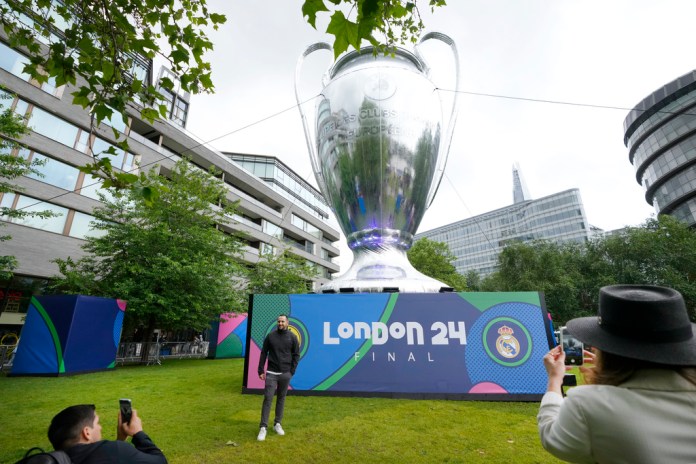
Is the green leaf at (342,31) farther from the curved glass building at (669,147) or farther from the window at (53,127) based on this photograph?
the curved glass building at (669,147)

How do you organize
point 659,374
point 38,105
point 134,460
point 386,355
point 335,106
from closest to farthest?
point 659,374
point 134,460
point 386,355
point 335,106
point 38,105

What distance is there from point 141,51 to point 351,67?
388cm

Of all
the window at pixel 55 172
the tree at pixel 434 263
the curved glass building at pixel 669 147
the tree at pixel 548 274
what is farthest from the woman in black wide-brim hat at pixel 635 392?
the curved glass building at pixel 669 147

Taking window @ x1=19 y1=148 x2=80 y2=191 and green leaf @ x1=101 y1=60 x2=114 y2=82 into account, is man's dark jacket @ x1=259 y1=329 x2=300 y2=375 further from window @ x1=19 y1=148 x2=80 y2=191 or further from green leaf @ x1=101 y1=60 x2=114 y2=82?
window @ x1=19 y1=148 x2=80 y2=191

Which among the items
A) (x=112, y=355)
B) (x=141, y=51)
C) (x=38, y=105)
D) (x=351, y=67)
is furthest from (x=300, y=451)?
(x=38, y=105)

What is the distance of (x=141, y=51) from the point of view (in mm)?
3668

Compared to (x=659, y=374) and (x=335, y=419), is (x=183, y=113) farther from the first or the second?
(x=659, y=374)

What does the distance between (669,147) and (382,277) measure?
47561 mm

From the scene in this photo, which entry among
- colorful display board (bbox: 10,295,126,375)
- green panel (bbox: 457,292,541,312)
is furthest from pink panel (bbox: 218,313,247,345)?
green panel (bbox: 457,292,541,312)

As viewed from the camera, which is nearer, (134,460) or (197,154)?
(134,460)

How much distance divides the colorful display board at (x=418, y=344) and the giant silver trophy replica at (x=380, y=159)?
1.24ft

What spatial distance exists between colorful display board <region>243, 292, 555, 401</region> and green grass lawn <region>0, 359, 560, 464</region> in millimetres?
275

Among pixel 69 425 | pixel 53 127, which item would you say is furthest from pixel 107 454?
pixel 53 127

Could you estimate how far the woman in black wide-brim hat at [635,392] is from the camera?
3.31ft
